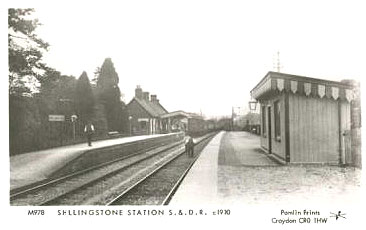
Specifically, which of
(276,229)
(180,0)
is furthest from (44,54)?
(276,229)

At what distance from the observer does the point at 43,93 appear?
12.7 meters

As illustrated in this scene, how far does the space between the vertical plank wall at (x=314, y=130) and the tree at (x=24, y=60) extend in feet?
22.2

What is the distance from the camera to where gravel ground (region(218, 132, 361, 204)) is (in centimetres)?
652

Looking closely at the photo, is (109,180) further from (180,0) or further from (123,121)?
(123,121)

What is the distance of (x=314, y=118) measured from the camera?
10.4 meters

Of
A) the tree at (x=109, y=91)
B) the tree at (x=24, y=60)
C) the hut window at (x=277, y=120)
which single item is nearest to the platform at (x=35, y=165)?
the tree at (x=24, y=60)

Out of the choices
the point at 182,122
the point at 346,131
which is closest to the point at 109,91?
the point at 182,122

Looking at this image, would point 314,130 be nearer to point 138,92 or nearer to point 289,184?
point 289,184

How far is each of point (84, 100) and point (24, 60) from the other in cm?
1120

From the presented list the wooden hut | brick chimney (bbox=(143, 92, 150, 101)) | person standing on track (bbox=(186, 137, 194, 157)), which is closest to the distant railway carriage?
brick chimney (bbox=(143, 92, 150, 101))

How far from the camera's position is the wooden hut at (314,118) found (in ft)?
33.4

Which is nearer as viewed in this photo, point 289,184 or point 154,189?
point 289,184

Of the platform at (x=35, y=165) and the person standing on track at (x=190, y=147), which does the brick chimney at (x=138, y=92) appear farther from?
the platform at (x=35, y=165)

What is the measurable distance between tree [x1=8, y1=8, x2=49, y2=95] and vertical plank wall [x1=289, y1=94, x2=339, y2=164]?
6.76 m
